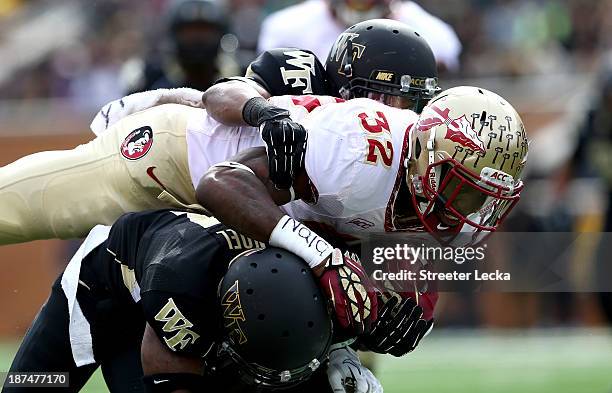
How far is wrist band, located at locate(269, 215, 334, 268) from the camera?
11.9ft

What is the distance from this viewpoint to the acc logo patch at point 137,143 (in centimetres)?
455

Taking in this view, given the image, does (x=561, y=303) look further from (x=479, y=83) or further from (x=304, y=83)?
(x=304, y=83)

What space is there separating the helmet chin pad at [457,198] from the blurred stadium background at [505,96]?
10.1 ft

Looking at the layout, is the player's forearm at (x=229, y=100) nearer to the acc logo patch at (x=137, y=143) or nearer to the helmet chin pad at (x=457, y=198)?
the acc logo patch at (x=137, y=143)

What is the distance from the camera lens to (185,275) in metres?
3.60

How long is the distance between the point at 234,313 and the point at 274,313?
11cm

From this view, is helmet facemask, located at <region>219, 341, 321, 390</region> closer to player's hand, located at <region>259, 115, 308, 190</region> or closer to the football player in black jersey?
the football player in black jersey

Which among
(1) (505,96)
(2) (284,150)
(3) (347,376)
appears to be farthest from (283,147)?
(1) (505,96)

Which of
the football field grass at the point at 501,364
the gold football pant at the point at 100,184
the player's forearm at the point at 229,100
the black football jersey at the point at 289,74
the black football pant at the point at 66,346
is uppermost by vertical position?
the player's forearm at the point at 229,100

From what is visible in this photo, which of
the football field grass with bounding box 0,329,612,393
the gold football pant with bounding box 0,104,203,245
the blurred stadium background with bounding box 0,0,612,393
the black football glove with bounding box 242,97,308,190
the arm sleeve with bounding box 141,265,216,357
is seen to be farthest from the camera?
the blurred stadium background with bounding box 0,0,612,393

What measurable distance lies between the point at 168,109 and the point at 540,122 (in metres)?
6.77

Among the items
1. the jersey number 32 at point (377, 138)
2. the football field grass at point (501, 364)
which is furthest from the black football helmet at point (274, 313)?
the football field grass at point (501, 364)

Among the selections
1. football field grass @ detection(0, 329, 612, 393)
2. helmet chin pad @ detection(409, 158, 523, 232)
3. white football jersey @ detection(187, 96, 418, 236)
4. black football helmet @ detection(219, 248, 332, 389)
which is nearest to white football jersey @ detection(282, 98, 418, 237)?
white football jersey @ detection(187, 96, 418, 236)

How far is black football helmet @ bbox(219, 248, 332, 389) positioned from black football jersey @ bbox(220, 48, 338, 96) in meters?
1.22
